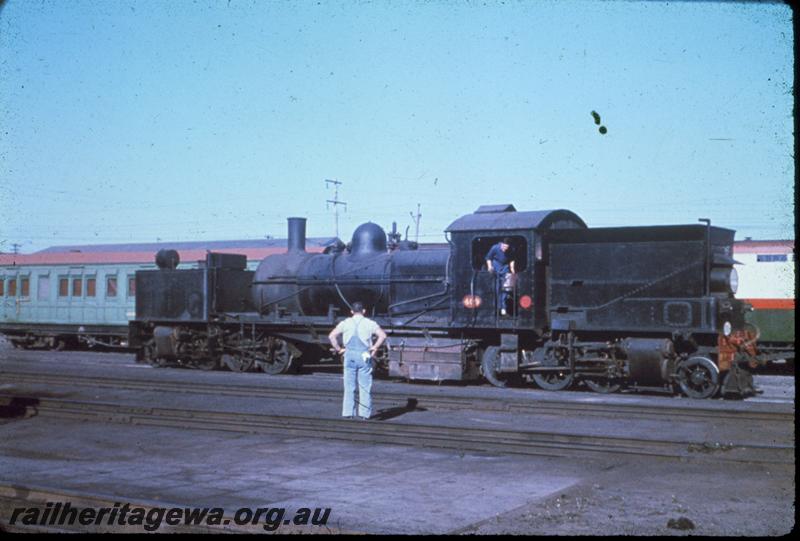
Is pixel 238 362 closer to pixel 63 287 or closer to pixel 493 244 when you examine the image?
pixel 493 244

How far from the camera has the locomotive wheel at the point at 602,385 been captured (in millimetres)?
16141

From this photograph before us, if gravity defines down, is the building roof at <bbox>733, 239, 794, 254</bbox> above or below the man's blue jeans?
above

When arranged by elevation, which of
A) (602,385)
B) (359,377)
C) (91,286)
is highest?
(91,286)

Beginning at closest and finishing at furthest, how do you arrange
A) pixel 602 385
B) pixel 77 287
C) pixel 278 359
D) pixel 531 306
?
pixel 531 306 → pixel 602 385 → pixel 278 359 → pixel 77 287

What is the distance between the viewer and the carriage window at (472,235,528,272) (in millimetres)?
16656

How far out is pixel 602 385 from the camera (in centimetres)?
1639

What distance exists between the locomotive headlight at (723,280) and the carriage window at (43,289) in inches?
926

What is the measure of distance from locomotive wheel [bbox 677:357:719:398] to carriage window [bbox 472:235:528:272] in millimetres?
3544

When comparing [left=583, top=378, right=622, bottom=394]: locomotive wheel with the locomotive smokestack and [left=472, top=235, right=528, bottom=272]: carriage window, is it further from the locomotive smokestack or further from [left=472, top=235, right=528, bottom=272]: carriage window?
the locomotive smokestack

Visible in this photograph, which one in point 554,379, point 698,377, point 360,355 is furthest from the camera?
point 554,379

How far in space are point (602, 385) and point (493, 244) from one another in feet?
11.4

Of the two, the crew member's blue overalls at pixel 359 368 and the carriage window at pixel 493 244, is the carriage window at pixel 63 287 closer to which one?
the carriage window at pixel 493 244

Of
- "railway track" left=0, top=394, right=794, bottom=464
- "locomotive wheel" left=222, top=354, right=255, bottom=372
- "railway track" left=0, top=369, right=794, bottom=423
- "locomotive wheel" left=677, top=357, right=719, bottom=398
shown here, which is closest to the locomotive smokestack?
"locomotive wheel" left=222, top=354, right=255, bottom=372

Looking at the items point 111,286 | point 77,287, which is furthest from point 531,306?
point 77,287
